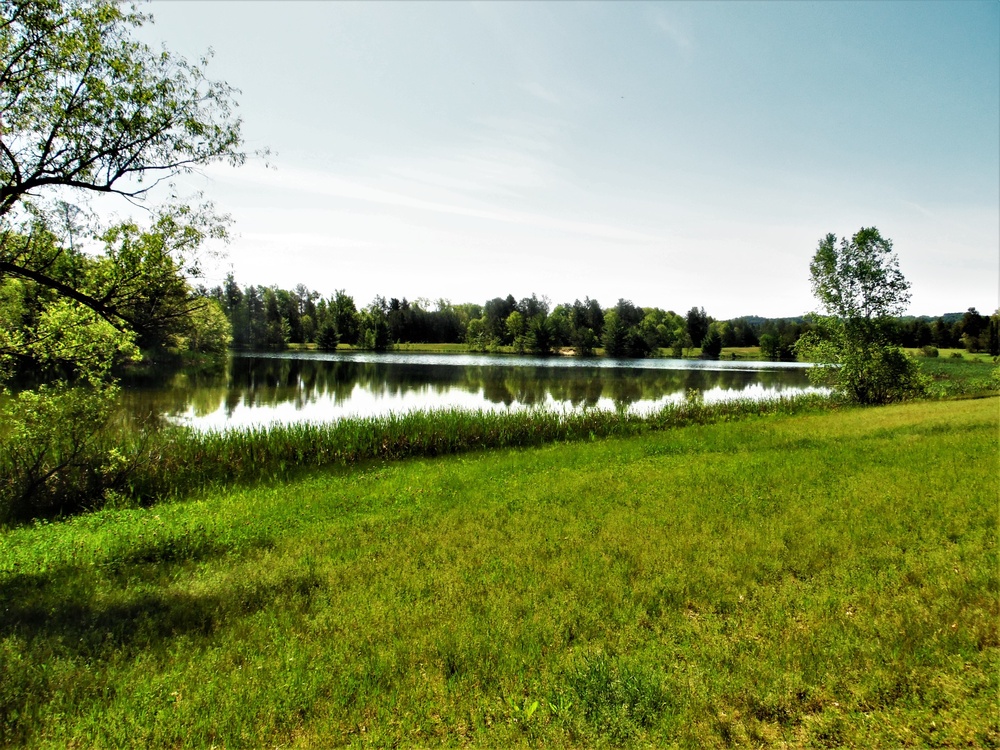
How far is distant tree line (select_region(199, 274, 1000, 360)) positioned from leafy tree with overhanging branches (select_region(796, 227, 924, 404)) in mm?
95903

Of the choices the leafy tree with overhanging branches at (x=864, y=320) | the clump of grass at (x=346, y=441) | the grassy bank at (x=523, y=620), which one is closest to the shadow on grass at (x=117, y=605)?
the grassy bank at (x=523, y=620)

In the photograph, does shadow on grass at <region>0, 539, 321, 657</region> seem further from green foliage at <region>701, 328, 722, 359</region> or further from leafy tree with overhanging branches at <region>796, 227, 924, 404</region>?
green foliage at <region>701, 328, 722, 359</region>

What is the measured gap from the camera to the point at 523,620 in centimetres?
566

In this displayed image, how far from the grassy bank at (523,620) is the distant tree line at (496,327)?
401ft

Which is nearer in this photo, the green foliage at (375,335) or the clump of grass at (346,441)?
the clump of grass at (346,441)

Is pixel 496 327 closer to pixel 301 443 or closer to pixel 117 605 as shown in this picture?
pixel 301 443

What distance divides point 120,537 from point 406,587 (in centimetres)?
580

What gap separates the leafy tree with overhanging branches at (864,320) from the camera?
31.1 metres

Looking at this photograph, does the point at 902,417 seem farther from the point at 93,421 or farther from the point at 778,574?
the point at 93,421

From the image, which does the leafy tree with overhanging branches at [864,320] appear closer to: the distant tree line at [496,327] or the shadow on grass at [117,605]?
the shadow on grass at [117,605]

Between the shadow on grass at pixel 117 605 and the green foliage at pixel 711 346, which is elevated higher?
the green foliage at pixel 711 346

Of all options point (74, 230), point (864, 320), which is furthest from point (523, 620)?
point (864, 320)

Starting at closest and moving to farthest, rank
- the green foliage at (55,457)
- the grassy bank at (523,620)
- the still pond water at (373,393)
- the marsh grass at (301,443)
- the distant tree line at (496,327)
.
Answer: the grassy bank at (523,620) → the green foliage at (55,457) → the marsh grass at (301,443) → the still pond water at (373,393) → the distant tree line at (496,327)

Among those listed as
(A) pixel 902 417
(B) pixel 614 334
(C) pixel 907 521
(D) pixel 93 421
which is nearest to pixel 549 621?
(C) pixel 907 521
